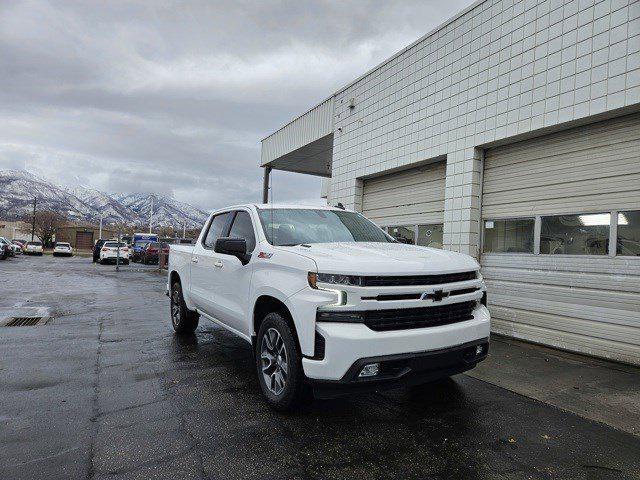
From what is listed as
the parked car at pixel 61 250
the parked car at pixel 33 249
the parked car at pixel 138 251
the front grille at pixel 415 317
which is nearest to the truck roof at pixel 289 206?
the front grille at pixel 415 317

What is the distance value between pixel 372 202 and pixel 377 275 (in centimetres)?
796

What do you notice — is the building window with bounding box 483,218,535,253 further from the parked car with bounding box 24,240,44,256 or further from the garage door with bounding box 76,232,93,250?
the garage door with bounding box 76,232,93,250

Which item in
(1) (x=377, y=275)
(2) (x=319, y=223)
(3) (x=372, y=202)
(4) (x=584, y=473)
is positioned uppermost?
(3) (x=372, y=202)

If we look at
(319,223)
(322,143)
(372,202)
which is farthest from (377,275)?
(322,143)

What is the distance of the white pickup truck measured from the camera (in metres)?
3.22

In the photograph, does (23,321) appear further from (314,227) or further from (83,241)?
(83,241)

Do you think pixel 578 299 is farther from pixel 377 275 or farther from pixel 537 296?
pixel 377 275

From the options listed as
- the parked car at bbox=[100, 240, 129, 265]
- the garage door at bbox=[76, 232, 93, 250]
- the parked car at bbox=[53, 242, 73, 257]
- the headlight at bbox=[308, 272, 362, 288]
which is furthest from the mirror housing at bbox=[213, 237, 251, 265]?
the garage door at bbox=[76, 232, 93, 250]

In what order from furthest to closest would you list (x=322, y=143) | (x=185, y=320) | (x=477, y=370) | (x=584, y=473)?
(x=322, y=143) < (x=185, y=320) < (x=477, y=370) < (x=584, y=473)

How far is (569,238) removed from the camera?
6477 millimetres

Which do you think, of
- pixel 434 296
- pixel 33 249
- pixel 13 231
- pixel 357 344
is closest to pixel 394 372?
pixel 357 344

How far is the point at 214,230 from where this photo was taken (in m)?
5.90

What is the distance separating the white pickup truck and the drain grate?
193 inches

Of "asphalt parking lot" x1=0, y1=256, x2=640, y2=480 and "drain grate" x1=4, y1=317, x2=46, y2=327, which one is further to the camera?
"drain grate" x1=4, y1=317, x2=46, y2=327
